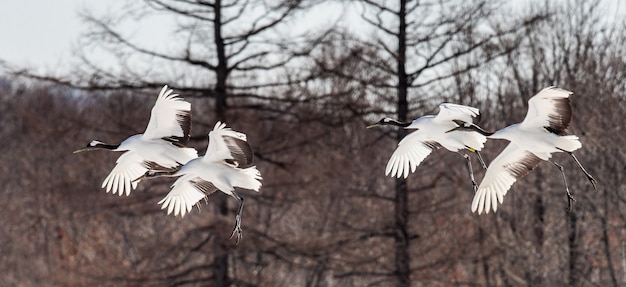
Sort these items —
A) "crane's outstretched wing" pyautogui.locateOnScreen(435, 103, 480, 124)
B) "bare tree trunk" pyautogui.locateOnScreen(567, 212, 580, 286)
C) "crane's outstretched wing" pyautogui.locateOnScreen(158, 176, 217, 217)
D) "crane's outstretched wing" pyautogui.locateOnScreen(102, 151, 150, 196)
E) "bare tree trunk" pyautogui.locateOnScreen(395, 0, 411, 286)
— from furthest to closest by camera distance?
1. "bare tree trunk" pyautogui.locateOnScreen(567, 212, 580, 286)
2. "bare tree trunk" pyautogui.locateOnScreen(395, 0, 411, 286)
3. "crane's outstretched wing" pyautogui.locateOnScreen(102, 151, 150, 196)
4. "crane's outstretched wing" pyautogui.locateOnScreen(158, 176, 217, 217)
5. "crane's outstretched wing" pyautogui.locateOnScreen(435, 103, 480, 124)

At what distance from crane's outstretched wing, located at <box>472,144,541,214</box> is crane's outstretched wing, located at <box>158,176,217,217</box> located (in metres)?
2.55

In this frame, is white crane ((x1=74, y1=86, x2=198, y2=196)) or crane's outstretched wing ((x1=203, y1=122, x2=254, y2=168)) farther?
white crane ((x1=74, y1=86, x2=198, y2=196))

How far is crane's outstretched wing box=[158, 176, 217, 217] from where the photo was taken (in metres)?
11.9

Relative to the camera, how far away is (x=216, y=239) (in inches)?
856

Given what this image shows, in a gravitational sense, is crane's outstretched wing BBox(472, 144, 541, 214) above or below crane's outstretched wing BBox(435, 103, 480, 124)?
below

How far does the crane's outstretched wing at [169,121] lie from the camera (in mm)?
11219

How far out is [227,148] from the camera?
1043cm

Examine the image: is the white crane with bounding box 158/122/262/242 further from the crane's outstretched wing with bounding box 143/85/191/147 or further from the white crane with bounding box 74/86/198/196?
the crane's outstretched wing with bounding box 143/85/191/147

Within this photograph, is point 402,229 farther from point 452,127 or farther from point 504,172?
point 452,127

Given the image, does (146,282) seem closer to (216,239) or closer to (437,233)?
(216,239)

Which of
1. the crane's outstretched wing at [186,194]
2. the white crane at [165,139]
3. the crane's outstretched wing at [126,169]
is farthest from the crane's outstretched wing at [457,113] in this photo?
the crane's outstretched wing at [126,169]

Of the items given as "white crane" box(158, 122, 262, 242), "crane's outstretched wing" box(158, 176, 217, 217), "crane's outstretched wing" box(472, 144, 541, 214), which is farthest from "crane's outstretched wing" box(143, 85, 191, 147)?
"crane's outstretched wing" box(472, 144, 541, 214)

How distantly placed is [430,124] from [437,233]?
1165cm

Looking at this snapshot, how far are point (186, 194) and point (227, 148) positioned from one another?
196cm
